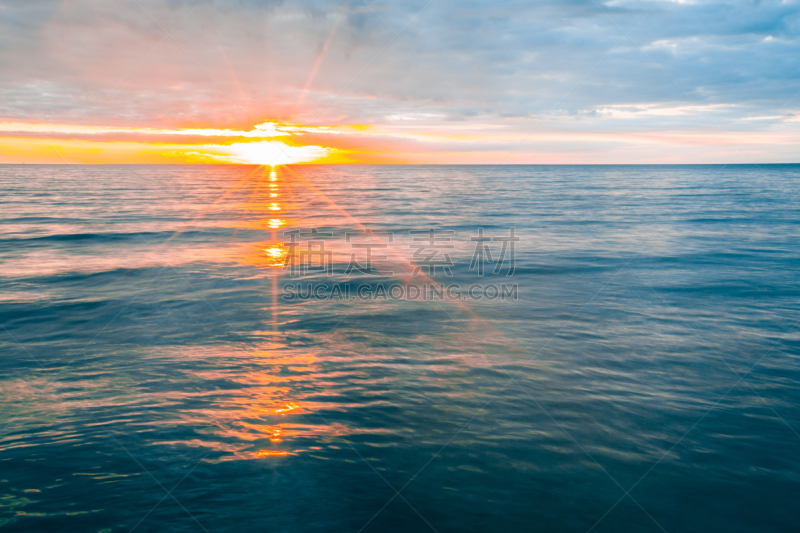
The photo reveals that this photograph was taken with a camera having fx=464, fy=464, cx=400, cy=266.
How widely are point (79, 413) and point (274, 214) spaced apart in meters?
35.7

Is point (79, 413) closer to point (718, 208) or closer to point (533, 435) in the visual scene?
point (533, 435)

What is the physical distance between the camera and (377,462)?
5836 millimetres

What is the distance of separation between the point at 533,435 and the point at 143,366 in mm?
7034

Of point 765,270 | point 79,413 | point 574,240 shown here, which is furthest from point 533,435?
point 574,240

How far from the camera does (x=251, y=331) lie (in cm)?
1077

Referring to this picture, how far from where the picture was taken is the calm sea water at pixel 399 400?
514 centimetres

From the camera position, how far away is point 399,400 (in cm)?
735

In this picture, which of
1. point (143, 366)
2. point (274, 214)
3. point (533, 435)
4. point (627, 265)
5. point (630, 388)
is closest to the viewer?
point (533, 435)

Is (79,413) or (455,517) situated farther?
(79,413)

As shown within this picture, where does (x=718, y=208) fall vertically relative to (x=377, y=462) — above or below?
above

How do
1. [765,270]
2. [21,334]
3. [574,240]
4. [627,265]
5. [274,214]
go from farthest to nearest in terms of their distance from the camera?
[274,214], [574,240], [627,265], [765,270], [21,334]

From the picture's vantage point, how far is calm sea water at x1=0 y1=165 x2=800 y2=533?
5.14m

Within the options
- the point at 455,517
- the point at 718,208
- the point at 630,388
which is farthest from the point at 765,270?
the point at 718,208

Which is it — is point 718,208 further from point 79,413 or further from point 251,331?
point 79,413
